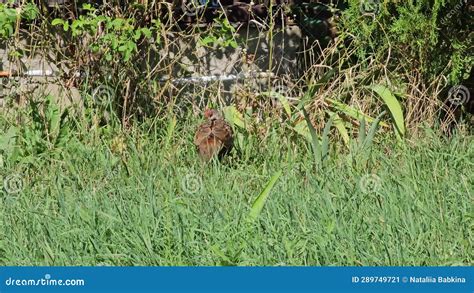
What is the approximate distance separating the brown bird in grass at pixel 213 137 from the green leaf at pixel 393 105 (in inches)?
42.2

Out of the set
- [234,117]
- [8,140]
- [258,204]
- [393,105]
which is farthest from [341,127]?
[8,140]

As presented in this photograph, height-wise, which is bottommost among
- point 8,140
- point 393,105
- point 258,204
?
point 8,140

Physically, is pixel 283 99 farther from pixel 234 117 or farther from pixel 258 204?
pixel 258 204

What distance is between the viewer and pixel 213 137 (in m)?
5.66

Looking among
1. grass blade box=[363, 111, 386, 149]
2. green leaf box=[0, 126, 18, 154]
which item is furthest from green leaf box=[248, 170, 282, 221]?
green leaf box=[0, 126, 18, 154]

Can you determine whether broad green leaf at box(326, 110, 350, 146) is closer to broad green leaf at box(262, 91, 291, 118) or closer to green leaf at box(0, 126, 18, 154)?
broad green leaf at box(262, 91, 291, 118)

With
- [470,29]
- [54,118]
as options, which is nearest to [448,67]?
[470,29]

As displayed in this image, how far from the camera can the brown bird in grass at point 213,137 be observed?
566 centimetres

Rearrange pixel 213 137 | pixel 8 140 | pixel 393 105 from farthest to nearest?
pixel 393 105
pixel 8 140
pixel 213 137

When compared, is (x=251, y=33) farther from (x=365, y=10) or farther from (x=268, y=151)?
(x=268, y=151)

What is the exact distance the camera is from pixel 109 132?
6.20 metres

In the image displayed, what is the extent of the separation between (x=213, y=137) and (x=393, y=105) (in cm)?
127

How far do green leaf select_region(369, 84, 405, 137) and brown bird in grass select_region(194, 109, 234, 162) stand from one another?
3.51ft

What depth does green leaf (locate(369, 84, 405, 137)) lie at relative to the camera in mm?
5996
